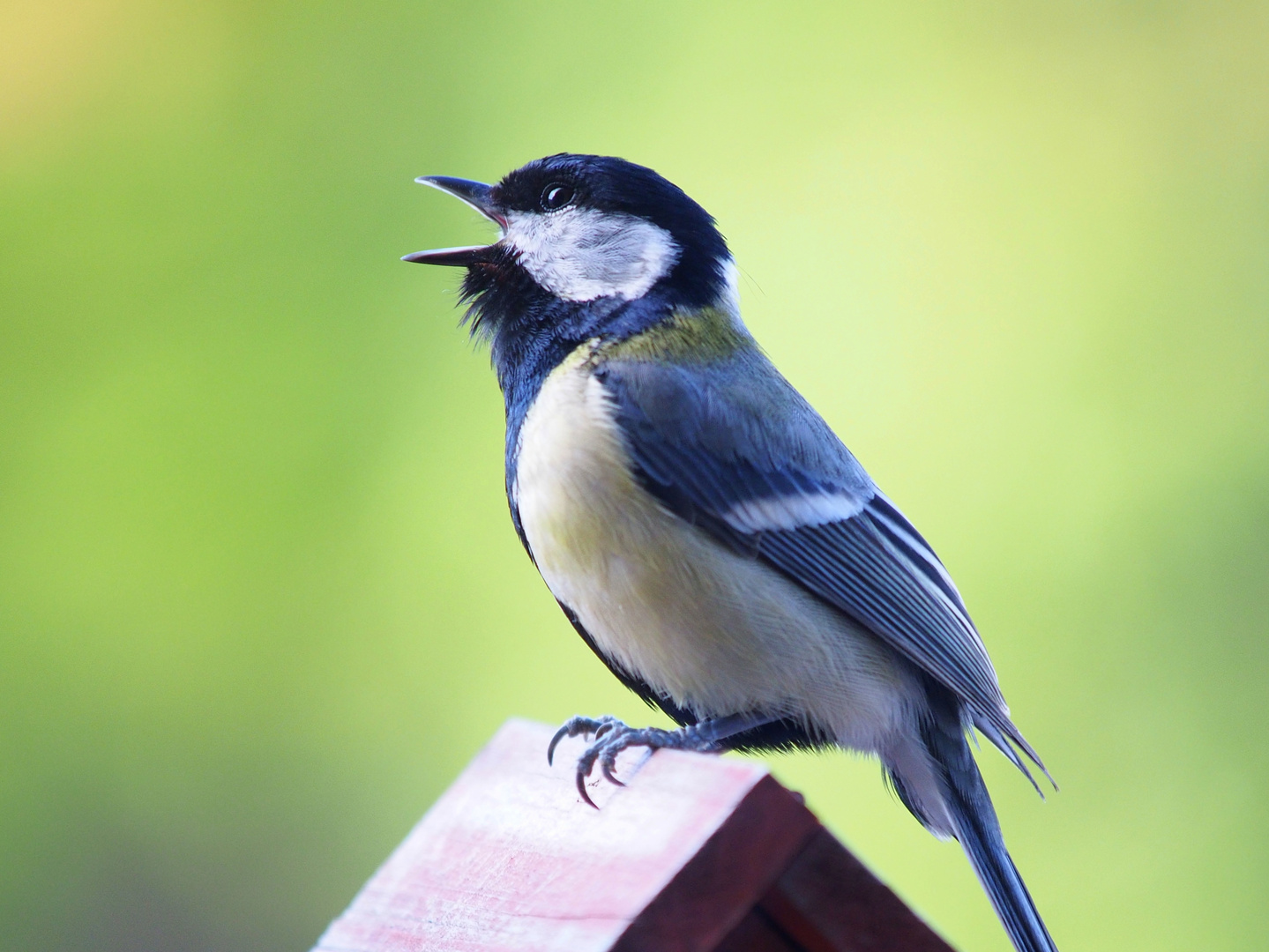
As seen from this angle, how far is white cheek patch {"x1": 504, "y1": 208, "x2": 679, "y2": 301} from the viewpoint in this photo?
159cm

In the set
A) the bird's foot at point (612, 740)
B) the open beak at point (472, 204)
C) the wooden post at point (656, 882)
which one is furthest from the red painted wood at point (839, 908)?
the open beak at point (472, 204)

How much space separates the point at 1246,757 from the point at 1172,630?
0.32 metres

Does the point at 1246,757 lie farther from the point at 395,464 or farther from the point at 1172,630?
the point at 395,464

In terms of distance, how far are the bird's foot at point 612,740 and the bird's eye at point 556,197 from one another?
74 cm

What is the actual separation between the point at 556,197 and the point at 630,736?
81cm

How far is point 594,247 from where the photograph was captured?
163 centimetres

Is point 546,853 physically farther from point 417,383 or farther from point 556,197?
point 417,383

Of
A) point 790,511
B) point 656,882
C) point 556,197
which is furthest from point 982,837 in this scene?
point 556,197

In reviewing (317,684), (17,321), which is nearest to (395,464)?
(317,684)

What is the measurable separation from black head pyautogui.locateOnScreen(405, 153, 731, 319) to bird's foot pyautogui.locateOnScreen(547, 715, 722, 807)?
1.79 feet

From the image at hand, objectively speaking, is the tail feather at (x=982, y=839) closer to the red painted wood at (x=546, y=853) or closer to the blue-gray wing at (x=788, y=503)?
the blue-gray wing at (x=788, y=503)

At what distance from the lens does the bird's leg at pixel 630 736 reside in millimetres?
1166

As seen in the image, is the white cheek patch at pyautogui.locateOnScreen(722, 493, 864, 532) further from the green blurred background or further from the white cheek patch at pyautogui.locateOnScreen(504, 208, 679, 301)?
the green blurred background

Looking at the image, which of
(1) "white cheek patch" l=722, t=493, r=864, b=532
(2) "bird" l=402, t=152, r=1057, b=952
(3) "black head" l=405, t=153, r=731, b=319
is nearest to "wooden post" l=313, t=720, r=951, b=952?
(2) "bird" l=402, t=152, r=1057, b=952
